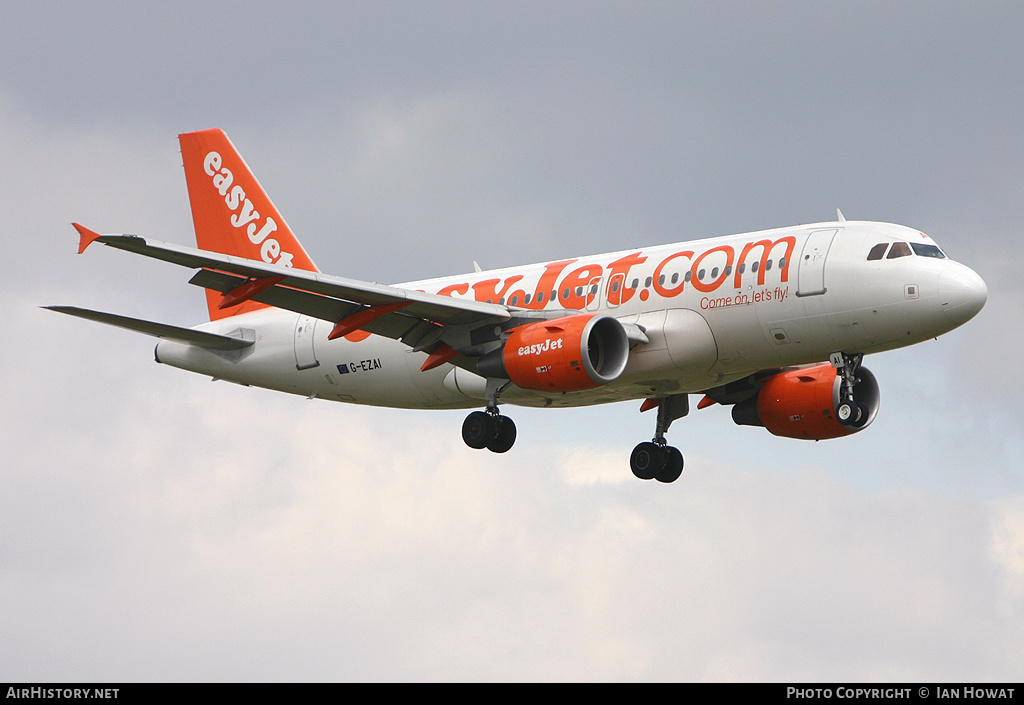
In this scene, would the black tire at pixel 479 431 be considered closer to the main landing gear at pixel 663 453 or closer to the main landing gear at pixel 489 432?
the main landing gear at pixel 489 432

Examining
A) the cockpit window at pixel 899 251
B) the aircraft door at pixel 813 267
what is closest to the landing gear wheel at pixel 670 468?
the aircraft door at pixel 813 267

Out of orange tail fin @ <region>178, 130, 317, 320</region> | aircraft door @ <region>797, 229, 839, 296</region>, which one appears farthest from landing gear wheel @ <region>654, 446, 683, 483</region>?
orange tail fin @ <region>178, 130, 317, 320</region>

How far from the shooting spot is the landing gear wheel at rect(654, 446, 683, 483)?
40.1 m

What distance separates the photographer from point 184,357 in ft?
135

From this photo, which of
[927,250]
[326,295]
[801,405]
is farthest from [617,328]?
[801,405]

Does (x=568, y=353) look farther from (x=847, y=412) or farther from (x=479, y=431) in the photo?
(x=847, y=412)

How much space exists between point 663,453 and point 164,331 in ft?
47.3

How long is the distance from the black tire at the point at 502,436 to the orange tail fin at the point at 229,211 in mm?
9621

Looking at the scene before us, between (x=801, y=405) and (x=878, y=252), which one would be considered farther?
(x=801, y=405)

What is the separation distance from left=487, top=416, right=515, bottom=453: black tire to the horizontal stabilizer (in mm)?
8915

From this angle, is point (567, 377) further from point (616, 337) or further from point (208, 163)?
point (208, 163)

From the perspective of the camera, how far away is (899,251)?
32.1 metres
